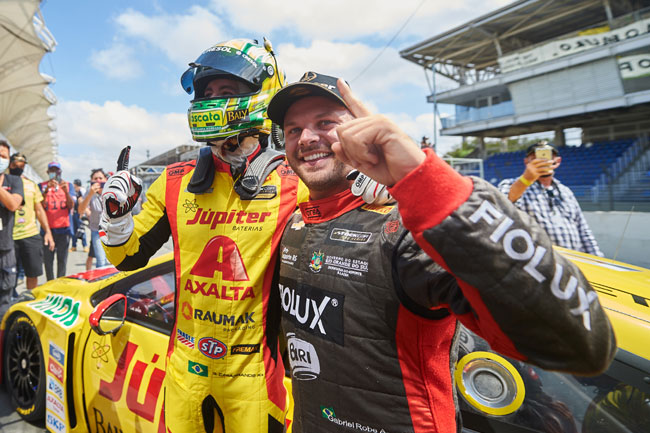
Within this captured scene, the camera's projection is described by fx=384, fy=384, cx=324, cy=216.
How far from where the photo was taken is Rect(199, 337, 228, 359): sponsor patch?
1.48 m

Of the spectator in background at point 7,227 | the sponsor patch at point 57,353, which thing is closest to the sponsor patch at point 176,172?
the sponsor patch at point 57,353

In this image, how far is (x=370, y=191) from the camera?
1.04 meters

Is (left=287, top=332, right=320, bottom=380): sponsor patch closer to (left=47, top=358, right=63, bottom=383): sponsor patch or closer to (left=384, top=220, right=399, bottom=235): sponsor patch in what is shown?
(left=384, top=220, right=399, bottom=235): sponsor patch

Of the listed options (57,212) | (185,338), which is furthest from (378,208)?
(57,212)

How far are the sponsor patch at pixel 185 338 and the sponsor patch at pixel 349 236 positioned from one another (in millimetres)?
854

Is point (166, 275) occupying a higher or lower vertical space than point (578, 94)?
lower

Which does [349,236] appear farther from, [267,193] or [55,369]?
[55,369]

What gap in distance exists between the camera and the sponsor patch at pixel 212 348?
1.48 m

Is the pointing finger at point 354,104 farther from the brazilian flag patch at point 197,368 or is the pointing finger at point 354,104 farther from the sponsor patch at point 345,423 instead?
the brazilian flag patch at point 197,368

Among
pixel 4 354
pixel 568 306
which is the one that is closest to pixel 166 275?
pixel 4 354

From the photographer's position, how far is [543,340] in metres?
0.63

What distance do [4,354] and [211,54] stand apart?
2979 millimetres

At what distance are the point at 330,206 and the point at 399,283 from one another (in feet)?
1.22

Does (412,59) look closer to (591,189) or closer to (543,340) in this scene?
(591,189)
